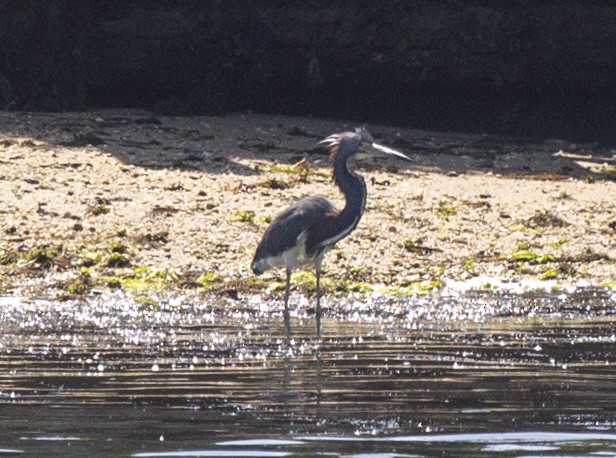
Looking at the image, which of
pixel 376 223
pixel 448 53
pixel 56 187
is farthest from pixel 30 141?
pixel 448 53

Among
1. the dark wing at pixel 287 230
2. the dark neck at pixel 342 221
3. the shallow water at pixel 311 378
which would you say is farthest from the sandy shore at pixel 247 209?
the dark neck at pixel 342 221

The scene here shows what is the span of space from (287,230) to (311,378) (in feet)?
9.18

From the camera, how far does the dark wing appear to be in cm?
1193

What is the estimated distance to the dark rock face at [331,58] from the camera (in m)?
19.5

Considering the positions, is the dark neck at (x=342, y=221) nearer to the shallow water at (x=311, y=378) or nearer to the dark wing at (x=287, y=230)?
the dark wing at (x=287, y=230)

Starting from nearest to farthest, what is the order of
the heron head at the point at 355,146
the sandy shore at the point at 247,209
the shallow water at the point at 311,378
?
the shallow water at the point at 311,378
the heron head at the point at 355,146
the sandy shore at the point at 247,209

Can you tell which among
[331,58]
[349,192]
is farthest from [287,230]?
[331,58]

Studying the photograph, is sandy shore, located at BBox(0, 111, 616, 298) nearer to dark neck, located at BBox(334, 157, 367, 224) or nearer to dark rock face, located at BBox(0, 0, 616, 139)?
dark rock face, located at BBox(0, 0, 616, 139)

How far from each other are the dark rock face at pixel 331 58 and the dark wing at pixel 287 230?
7.39 m

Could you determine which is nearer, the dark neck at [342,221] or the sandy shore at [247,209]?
the dark neck at [342,221]

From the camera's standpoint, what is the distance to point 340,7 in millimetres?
19859

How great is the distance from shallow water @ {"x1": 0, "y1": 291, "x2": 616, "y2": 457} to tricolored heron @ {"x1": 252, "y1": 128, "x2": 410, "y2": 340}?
47 cm

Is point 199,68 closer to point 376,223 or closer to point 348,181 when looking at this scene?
point 376,223

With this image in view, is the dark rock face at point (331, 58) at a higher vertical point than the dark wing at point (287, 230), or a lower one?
higher
